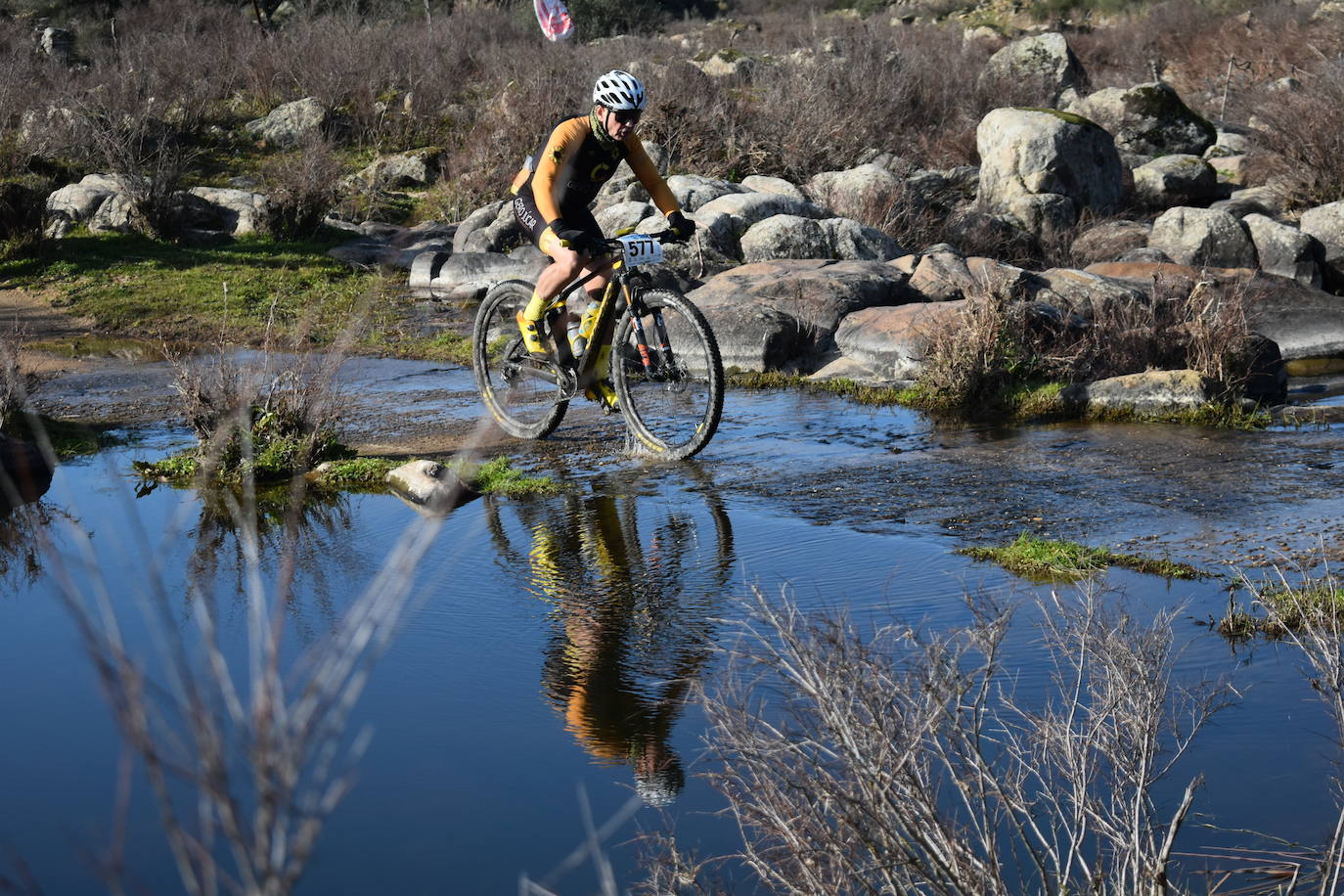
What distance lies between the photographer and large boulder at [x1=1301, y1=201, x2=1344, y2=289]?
16859 millimetres

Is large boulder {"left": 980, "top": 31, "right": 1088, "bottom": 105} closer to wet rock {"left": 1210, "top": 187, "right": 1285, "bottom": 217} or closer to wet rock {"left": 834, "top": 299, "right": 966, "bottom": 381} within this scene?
wet rock {"left": 1210, "top": 187, "right": 1285, "bottom": 217}

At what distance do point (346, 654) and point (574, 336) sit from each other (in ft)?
22.8

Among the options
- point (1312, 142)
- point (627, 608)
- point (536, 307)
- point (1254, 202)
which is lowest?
point (627, 608)

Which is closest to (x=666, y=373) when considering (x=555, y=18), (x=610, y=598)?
(x=610, y=598)

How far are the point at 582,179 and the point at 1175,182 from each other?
1498 cm

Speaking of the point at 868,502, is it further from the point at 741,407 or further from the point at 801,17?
the point at 801,17

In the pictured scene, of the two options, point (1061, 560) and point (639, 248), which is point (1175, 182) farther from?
point (1061, 560)

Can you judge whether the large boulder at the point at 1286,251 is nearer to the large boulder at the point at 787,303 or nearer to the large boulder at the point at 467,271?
the large boulder at the point at 787,303

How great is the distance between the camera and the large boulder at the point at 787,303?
1191 cm

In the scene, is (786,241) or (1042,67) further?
(1042,67)

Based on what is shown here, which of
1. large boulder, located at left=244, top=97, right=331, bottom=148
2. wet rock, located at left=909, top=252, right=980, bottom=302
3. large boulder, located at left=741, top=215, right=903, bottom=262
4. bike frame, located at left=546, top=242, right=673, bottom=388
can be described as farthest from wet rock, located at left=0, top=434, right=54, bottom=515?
large boulder, located at left=244, top=97, right=331, bottom=148

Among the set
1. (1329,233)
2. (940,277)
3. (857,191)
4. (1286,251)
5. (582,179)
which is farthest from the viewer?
(857,191)

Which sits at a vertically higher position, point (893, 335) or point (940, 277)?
point (940, 277)

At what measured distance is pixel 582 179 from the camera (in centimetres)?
814
